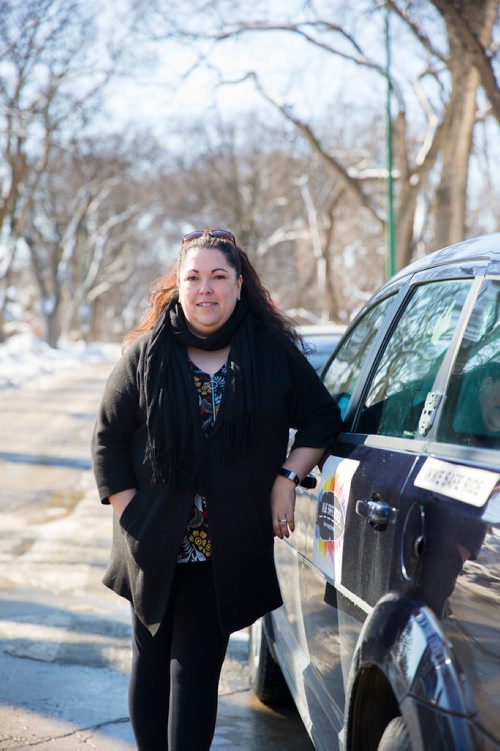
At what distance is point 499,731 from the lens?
5.88 feet

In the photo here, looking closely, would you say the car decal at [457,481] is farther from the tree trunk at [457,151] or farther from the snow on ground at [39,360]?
the snow on ground at [39,360]

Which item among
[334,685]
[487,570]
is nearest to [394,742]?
[487,570]

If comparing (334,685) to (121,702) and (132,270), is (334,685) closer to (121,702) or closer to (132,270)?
(121,702)

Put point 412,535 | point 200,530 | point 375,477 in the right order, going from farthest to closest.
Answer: point 200,530 → point 375,477 → point 412,535

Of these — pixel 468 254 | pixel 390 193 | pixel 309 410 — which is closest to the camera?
pixel 468 254

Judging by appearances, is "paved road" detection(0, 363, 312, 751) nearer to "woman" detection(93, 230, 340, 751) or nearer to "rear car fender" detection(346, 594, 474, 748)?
"woman" detection(93, 230, 340, 751)

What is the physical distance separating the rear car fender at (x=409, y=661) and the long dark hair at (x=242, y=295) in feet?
3.68

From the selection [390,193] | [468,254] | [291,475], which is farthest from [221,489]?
[390,193]

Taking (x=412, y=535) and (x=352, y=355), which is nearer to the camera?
(x=412, y=535)

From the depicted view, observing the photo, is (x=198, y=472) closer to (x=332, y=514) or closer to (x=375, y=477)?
(x=332, y=514)

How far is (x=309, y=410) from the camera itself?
3066 mm

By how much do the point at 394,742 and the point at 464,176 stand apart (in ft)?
42.2

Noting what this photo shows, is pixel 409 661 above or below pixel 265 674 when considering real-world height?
above

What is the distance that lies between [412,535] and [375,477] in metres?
0.35
